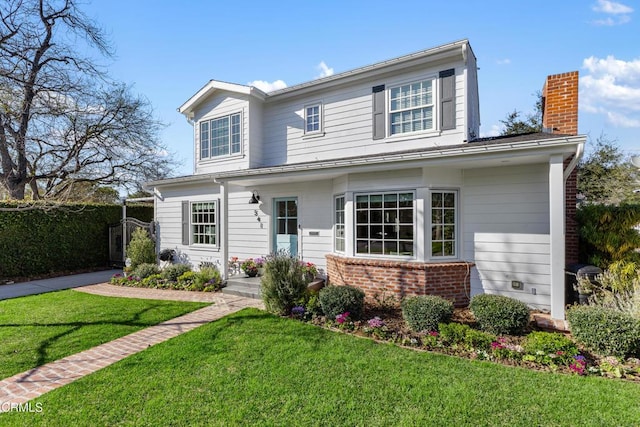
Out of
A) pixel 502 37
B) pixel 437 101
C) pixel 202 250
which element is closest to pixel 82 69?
pixel 202 250

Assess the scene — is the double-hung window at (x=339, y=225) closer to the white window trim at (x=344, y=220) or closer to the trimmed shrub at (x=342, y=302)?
the white window trim at (x=344, y=220)

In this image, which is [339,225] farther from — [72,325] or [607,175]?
[607,175]

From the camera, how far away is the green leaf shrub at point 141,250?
36.3ft

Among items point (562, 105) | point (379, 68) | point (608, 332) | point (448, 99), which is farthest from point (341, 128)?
point (608, 332)

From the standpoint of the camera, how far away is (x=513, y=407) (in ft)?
10.5

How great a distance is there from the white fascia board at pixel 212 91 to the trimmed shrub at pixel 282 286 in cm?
643

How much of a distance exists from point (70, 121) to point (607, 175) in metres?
30.0

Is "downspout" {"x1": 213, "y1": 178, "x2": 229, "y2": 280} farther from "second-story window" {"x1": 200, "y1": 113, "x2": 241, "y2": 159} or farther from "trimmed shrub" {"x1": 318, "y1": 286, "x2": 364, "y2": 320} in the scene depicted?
"trimmed shrub" {"x1": 318, "y1": 286, "x2": 364, "y2": 320}

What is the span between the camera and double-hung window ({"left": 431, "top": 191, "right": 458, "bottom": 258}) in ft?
22.5

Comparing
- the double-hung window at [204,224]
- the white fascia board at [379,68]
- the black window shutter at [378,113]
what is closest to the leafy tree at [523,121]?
the white fascia board at [379,68]

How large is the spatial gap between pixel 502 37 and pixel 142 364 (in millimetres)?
10303

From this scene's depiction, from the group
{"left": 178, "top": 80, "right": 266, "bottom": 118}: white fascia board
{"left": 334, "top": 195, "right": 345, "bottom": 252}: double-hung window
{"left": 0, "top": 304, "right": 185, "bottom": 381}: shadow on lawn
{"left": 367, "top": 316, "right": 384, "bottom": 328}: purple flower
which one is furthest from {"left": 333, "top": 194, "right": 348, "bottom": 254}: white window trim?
{"left": 178, "top": 80, "right": 266, "bottom": 118}: white fascia board

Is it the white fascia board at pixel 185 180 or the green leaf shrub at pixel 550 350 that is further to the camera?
the white fascia board at pixel 185 180

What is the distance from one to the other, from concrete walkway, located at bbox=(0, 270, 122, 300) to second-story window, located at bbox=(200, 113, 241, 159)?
5.89 meters
